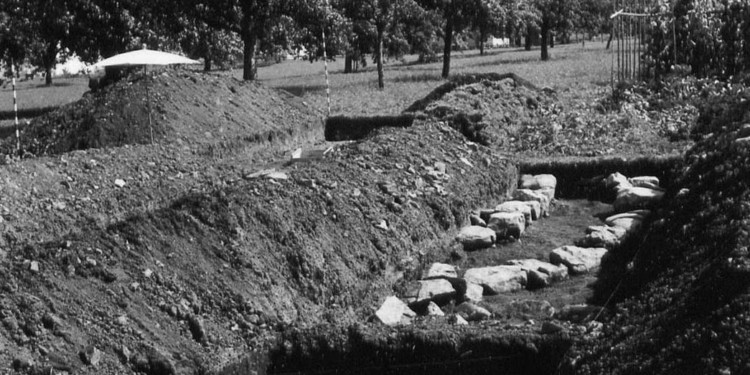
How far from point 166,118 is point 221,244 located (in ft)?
32.8

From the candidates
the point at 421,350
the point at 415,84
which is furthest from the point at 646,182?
the point at 415,84

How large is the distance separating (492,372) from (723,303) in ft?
6.23

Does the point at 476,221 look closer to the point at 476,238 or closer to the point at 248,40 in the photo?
the point at 476,238

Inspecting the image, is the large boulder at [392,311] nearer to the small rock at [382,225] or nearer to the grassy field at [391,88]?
the small rock at [382,225]

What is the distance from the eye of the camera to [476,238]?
39.3ft

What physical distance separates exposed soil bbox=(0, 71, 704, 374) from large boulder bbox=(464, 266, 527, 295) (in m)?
0.16

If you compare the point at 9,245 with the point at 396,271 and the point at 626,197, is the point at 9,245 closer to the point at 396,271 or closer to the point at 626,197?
the point at 396,271

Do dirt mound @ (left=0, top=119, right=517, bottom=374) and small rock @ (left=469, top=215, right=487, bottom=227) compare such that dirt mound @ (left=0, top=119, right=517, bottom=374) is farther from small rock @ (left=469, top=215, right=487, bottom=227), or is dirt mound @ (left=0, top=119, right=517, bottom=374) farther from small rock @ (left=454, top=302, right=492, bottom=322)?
small rock @ (left=454, top=302, right=492, bottom=322)

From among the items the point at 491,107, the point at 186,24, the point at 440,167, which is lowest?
the point at 440,167

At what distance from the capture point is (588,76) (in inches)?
1339

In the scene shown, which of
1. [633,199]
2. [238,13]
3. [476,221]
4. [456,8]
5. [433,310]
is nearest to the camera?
[433,310]

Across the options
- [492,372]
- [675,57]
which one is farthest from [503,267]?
[675,57]

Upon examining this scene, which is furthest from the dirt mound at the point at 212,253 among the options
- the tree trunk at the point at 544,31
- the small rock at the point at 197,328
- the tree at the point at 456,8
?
the tree trunk at the point at 544,31

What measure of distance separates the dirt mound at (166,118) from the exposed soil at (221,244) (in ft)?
2.90
